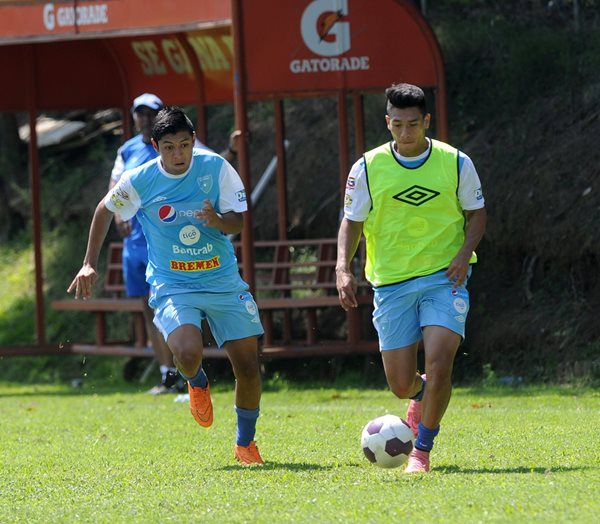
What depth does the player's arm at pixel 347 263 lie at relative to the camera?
7.68 metres

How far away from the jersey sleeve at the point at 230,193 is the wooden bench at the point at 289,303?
16.7 ft

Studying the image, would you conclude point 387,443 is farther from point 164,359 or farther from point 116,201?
point 164,359

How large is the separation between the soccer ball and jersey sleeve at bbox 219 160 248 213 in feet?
4.91

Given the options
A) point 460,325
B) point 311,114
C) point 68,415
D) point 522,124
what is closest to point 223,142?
point 311,114

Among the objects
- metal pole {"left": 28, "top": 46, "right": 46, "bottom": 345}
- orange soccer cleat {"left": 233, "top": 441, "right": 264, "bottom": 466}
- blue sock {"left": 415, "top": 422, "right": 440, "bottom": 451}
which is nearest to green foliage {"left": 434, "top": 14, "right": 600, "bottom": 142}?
metal pole {"left": 28, "top": 46, "right": 46, "bottom": 345}

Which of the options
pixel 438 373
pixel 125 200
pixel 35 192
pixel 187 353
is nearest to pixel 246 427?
pixel 187 353

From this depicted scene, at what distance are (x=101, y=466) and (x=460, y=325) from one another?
232 cm

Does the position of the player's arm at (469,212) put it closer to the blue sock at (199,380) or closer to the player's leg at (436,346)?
the player's leg at (436,346)

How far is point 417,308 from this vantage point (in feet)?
26.0

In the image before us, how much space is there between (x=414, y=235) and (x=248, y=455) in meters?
1.62

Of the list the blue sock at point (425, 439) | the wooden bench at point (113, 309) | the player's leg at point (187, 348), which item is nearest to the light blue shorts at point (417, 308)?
the blue sock at point (425, 439)

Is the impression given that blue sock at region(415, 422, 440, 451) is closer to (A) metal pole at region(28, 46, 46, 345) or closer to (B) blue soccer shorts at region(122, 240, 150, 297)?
(B) blue soccer shorts at region(122, 240, 150, 297)

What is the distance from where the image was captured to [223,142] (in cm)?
1844

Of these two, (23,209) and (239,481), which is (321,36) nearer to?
(239,481)
